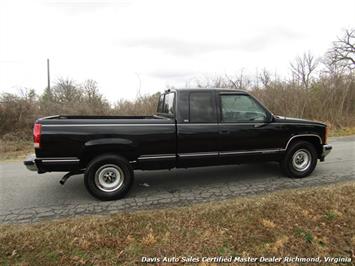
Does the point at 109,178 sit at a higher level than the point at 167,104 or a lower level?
lower

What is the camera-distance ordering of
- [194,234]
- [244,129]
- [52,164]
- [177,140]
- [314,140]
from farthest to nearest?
[314,140] → [244,129] → [177,140] → [52,164] → [194,234]

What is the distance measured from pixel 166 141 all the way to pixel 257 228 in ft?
7.03

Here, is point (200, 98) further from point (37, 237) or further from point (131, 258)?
point (37, 237)

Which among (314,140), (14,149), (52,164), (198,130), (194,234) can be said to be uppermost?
(198,130)

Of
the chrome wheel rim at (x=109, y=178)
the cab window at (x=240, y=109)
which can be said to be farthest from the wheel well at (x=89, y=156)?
the cab window at (x=240, y=109)

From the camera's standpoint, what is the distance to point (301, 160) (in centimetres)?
560

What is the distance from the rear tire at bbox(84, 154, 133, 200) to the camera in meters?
4.36

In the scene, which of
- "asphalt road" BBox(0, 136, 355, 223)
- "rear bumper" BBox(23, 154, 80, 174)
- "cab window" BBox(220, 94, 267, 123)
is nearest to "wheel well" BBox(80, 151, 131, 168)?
"rear bumper" BBox(23, 154, 80, 174)

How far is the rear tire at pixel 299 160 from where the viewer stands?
213 inches

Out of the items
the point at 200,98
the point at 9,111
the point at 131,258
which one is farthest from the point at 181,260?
the point at 9,111

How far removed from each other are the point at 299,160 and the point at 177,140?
2.88 m

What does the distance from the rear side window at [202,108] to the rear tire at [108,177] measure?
1.56 meters

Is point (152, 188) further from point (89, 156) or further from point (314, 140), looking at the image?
point (314, 140)

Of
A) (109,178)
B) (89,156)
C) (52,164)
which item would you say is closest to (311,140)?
(109,178)
